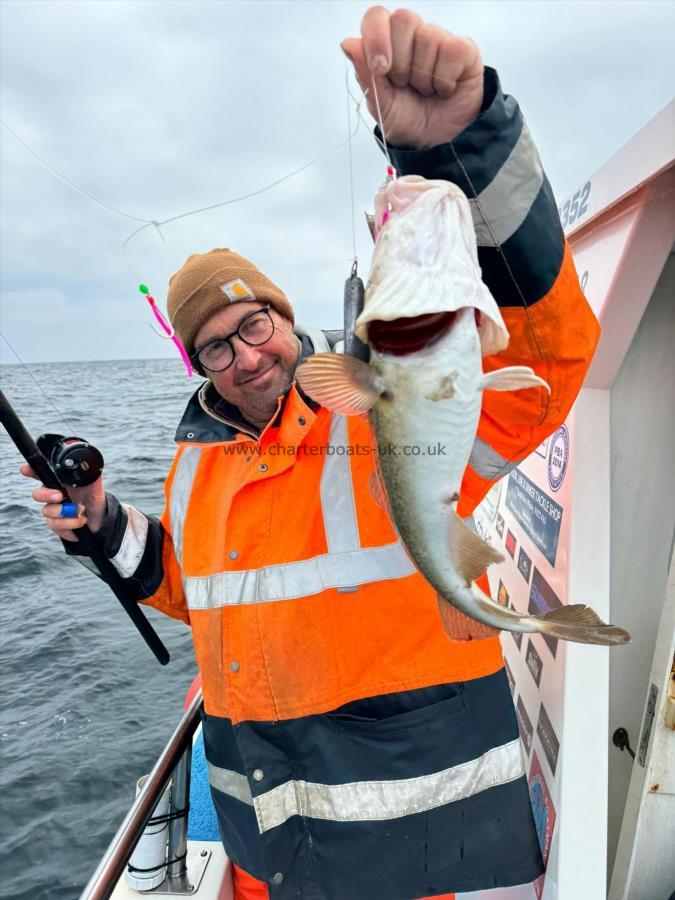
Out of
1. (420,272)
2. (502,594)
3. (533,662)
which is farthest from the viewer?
(502,594)

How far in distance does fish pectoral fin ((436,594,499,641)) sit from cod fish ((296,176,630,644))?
0.38ft

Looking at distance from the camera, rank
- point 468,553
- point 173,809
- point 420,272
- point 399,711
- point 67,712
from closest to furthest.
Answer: point 420,272 → point 468,553 → point 399,711 → point 173,809 → point 67,712

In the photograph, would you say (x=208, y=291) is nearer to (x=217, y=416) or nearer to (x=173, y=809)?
(x=217, y=416)

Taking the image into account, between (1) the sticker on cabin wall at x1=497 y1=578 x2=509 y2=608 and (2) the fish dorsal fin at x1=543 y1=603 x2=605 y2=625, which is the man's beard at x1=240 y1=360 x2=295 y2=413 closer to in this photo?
(2) the fish dorsal fin at x1=543 y1=603 x2=605 y2=625

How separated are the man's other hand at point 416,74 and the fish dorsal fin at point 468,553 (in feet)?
3.20

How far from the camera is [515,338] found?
1.58m

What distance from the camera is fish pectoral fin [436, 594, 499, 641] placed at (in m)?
1.55

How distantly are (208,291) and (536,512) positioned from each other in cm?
188

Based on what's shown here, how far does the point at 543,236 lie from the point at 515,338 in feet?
0.87

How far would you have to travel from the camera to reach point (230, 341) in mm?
→ 2531

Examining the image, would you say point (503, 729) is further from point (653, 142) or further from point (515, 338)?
point (653, 142)

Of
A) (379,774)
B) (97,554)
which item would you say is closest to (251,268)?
(97,554)

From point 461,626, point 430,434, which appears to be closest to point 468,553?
point 461,626

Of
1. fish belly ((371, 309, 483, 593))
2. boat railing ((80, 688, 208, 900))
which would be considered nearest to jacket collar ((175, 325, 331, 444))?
fish belly ((371, 309, 483, 593))
